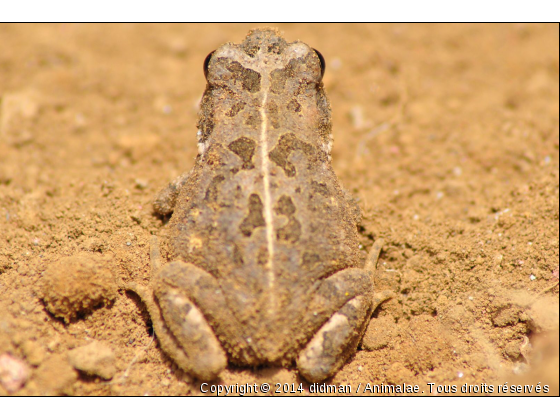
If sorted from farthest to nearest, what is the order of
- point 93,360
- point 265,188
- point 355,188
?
1. point 355,188
2. point 265,188
3. point 93,360


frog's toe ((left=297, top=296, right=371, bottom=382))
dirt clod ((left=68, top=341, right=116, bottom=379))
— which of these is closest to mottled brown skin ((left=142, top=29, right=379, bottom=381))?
frog's toe ((left=297, top=296, right=371, bottom=382))

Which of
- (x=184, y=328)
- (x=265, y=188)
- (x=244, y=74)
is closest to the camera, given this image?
(x=184, y=328)

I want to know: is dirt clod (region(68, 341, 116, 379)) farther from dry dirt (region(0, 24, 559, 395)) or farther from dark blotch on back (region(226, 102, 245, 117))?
dark blotch on back (region(226, 102, 245, 117))

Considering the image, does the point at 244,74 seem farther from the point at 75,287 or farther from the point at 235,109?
the point at 75,287

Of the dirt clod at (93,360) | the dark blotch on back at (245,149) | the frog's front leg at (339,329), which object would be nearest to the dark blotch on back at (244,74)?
the dark blotch on back at (245,149)

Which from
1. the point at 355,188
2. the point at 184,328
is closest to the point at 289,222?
the point at 184,328

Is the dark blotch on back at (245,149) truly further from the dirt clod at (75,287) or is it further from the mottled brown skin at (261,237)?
the dirt clod at (75,287)
